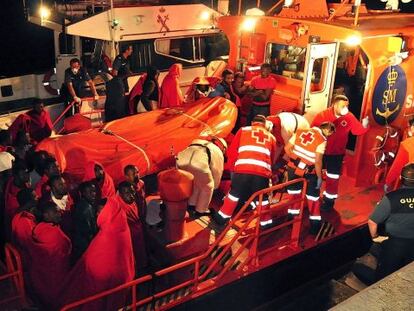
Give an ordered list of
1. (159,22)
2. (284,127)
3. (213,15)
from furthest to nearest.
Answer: (213,15)
(159,22)
(284,127)

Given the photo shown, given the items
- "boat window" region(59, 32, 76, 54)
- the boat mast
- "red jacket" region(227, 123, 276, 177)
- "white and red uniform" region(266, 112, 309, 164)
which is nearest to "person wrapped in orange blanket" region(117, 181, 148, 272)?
"red jacket" region(227, 123, 276, 177)

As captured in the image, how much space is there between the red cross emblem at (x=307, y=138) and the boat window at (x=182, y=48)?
6.08m

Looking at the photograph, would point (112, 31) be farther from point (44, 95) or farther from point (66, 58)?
point (44, 95)

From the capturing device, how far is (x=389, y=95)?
711 centimetres

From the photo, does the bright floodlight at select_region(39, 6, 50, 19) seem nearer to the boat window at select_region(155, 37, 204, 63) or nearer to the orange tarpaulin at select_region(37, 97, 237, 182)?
the boat window at select_region(155, 37, 204, 63)

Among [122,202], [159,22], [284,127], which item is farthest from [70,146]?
[159,22]

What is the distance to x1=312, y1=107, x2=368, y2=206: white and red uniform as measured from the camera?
21.1 feet

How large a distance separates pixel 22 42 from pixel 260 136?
22.3 meters

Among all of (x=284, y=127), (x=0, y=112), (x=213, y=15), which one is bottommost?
(x=0, y=112)

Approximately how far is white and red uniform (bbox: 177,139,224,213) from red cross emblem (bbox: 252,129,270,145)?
588 millimetres

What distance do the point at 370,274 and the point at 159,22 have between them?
23.3ft

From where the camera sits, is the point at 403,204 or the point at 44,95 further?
the point at 44,95

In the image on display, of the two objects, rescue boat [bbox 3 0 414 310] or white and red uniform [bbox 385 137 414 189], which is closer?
rescue boat [bbox 3 0 414 310]

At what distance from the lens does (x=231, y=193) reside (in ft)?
19.1
